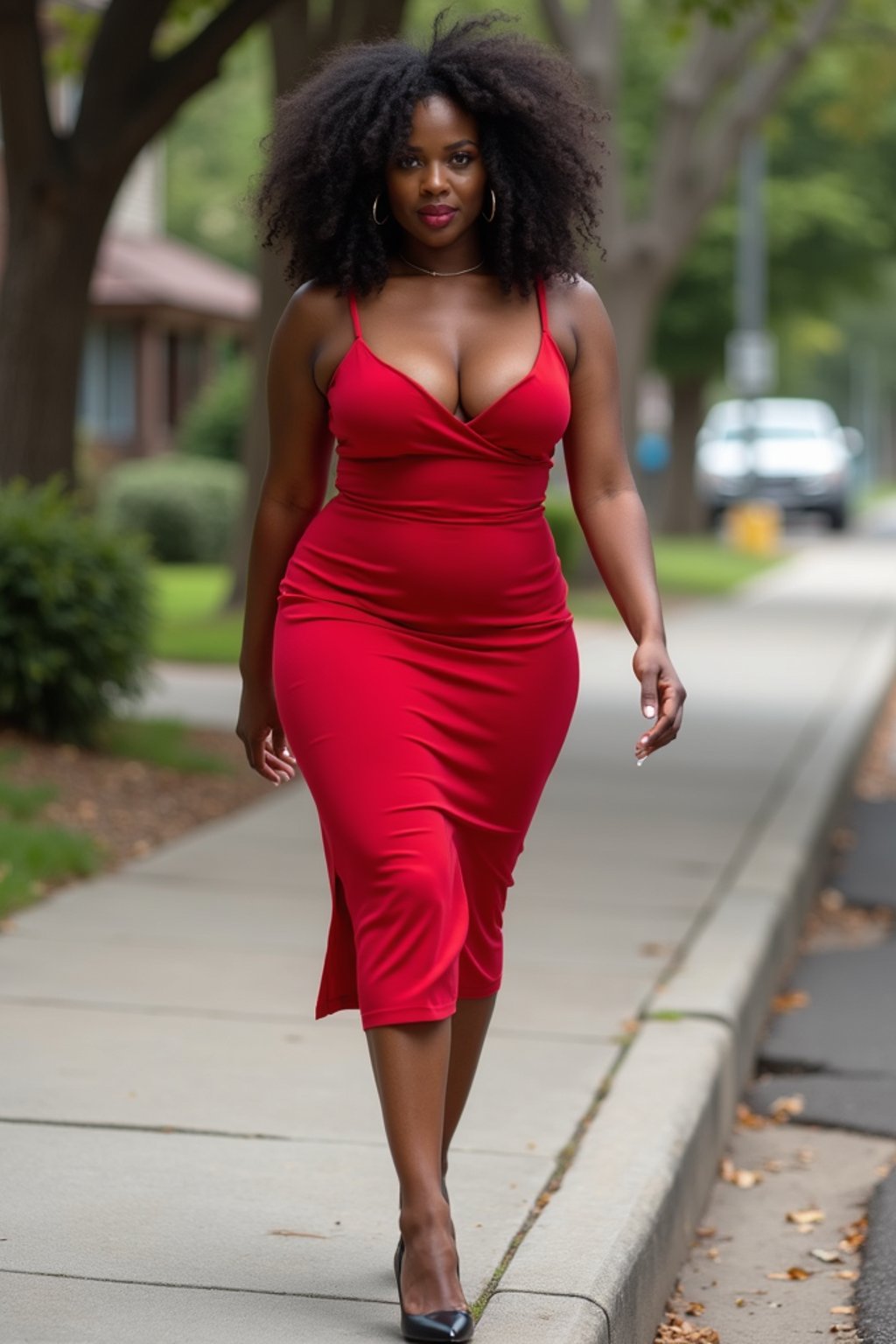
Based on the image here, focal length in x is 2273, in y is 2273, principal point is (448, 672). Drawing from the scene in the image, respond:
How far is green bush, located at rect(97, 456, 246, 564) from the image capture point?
2428 centimetres

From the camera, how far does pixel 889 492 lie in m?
80.2

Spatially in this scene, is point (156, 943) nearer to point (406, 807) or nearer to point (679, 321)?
point (406, 807)

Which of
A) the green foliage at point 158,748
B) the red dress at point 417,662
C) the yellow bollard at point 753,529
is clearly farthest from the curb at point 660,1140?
the yellow bollard at point 753,529

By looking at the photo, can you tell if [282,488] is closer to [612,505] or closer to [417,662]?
[417,662]

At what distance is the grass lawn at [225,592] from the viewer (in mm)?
14766

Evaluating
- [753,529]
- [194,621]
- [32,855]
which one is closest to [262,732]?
[32,855]

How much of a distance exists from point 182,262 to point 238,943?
31182mm

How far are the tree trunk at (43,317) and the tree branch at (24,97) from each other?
163 mm

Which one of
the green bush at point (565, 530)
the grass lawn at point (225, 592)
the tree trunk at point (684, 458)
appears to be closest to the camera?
the grass lawn at point (225, 592)

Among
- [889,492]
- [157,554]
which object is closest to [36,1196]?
[157,554]

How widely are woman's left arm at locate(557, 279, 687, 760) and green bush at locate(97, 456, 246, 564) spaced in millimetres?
20417

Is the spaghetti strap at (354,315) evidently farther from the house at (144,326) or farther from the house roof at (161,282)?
the house at (144,326)

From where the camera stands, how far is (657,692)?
369cm

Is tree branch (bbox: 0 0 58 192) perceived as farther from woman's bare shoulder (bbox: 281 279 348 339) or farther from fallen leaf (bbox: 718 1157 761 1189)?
woman's bare shoulder (bbox: 281 279 348 339)
